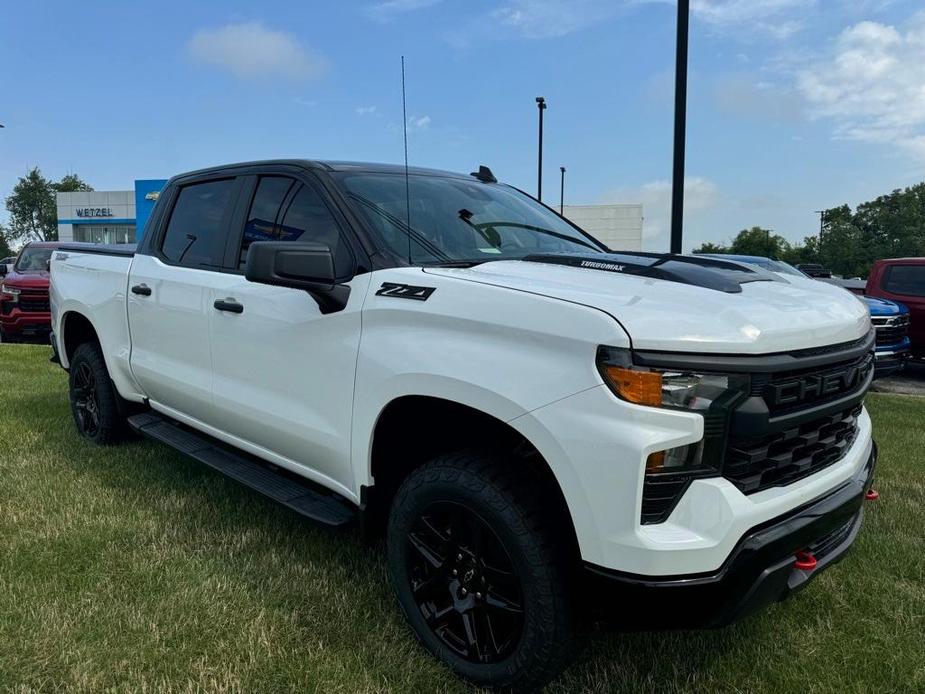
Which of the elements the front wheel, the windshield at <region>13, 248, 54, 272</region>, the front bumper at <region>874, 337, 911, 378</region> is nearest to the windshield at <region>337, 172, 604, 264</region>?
the front wheel

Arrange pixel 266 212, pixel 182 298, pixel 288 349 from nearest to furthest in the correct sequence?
pixel 288 349, pixel 266 212, pixel 182 298

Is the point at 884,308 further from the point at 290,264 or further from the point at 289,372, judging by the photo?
the point at 290,264

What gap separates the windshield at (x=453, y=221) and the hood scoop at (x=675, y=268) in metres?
0.29

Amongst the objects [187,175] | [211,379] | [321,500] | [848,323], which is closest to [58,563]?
[211,379]

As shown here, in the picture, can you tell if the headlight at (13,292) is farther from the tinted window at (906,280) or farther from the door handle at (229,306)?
the tinted window at (906,280)

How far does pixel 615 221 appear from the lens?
43.4 m

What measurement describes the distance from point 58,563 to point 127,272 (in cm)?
189

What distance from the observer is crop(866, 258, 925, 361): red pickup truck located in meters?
10.6

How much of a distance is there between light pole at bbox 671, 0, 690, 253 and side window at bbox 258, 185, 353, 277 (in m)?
4.70

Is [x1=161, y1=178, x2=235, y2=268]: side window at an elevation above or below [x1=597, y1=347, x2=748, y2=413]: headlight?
above

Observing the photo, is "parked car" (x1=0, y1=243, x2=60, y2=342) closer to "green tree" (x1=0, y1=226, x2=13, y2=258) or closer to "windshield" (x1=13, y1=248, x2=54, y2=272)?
"windshield" (x1=13, y1=248, x2=54, y2=272)

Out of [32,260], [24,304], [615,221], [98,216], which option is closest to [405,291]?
[24,304]

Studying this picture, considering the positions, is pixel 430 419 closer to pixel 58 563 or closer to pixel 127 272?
pixel 58 563

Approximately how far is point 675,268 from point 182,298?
2587 millimetres
